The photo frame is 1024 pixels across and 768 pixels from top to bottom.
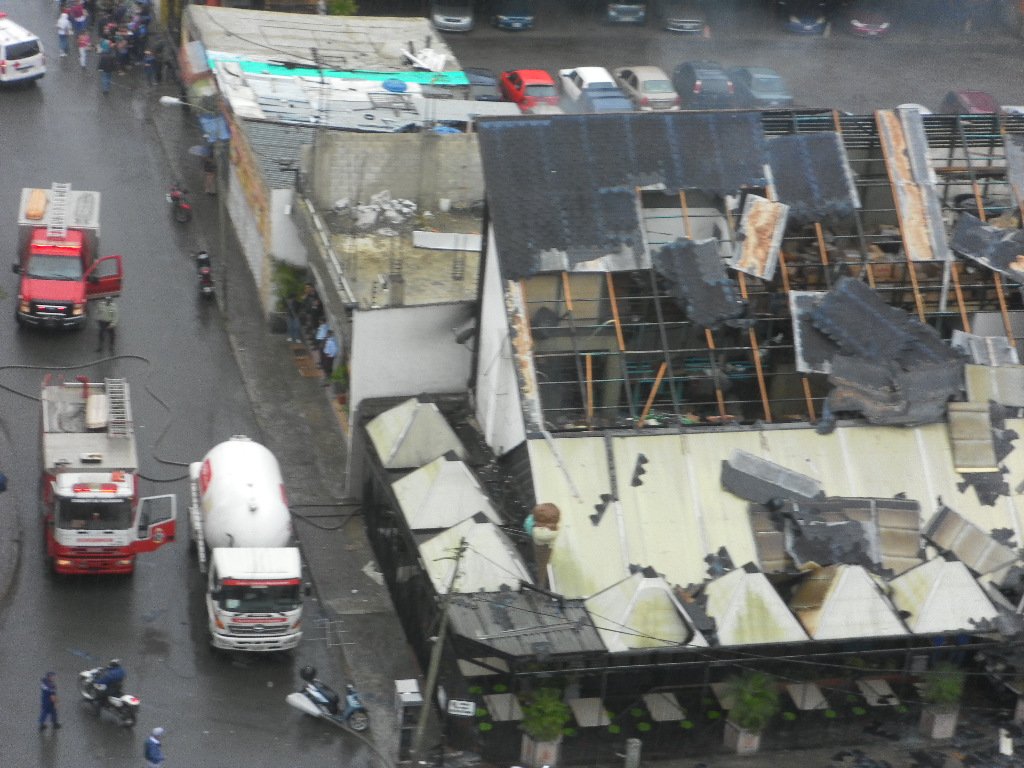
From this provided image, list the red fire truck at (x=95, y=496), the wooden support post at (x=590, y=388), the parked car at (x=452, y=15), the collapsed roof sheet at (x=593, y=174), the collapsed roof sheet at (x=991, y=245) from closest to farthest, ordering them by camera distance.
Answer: the red fire truck at (x=95, y=496), the wooden support post at (x=590, y=388), the collapsed roof sheet at (x=593, y=174), the collapsed roof sheet at (x=991, y=245), the parked car at (x=452, y=15)

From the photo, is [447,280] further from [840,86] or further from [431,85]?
[840,86]

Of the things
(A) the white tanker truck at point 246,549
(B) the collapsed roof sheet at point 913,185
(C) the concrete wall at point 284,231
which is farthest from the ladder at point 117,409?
(B) the collapsed roof sheet at point 913,185

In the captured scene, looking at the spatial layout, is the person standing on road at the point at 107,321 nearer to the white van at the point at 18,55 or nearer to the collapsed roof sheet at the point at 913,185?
the white van at the point at 18,55

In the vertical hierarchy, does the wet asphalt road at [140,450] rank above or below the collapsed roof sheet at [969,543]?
below

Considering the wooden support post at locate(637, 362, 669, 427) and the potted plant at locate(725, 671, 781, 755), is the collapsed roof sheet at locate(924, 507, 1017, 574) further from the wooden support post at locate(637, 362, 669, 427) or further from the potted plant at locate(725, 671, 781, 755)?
the wooden support post at locate(637, 362, 669, 427)

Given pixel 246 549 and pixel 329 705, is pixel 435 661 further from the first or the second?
pixel 246 549

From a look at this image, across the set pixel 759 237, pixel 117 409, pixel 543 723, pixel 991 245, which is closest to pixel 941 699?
pixel 543 723

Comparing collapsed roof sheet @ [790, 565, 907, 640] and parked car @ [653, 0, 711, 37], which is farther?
parked car @ [653, 0, 711, 37]

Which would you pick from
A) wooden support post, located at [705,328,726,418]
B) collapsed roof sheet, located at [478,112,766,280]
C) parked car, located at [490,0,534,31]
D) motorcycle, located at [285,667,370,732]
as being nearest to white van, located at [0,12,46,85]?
parked car, located at [490,0,534,31]
